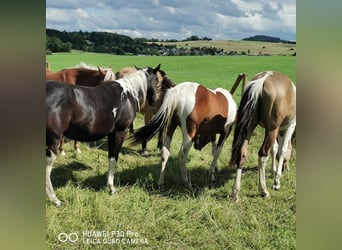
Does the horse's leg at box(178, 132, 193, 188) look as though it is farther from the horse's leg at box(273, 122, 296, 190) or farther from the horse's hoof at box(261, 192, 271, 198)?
the horse's leg at box(273, 122, 296, 190)

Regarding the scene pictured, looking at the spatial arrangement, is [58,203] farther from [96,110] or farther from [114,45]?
[114,45]

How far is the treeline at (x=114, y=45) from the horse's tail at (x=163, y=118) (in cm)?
55

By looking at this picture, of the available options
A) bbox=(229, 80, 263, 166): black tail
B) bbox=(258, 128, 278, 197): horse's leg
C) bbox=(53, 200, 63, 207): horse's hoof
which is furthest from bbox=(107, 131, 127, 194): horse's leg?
bbox=(258, 128, 278, 197): horse's leg

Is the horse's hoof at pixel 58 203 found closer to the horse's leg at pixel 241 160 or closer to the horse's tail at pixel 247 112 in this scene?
the horse's leg at pixel 241 160

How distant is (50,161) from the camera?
2.83 metres

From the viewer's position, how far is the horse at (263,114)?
3236 mm

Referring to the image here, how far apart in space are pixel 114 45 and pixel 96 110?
65cm

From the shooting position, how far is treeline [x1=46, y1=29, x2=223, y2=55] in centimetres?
293

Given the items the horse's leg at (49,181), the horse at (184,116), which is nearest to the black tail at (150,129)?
the horse at (184,116)
